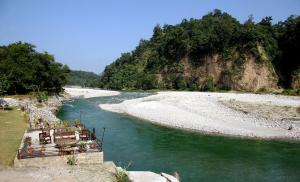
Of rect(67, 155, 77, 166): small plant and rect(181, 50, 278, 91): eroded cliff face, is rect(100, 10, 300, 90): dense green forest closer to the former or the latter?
rect(181, 50, 278, 91): eroded cliff face

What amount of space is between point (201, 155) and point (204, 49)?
74.1m

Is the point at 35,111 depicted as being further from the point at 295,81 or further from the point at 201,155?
the point at 295,81

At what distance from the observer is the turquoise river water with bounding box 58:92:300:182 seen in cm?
2292

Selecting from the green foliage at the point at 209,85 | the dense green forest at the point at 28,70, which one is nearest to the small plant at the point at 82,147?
the dense green forest at the point at 28,70

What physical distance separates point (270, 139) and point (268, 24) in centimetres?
6718

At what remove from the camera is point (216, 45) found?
94.5 m

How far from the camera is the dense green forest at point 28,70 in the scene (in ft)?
189

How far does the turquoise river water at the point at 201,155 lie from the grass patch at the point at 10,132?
693 cm

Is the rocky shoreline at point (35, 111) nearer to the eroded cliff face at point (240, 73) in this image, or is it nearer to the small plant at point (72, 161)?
the small plant at point (72, 161)

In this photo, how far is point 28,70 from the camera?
5984 cm

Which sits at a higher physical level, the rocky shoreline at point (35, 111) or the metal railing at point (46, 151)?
the rocky shoreline at point (35, 111)

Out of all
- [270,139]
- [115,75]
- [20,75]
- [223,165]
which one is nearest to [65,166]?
[223,165]

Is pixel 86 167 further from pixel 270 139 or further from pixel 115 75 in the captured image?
pixel 115 75

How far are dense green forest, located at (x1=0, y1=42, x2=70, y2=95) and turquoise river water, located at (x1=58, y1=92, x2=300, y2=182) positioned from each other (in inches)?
1029
